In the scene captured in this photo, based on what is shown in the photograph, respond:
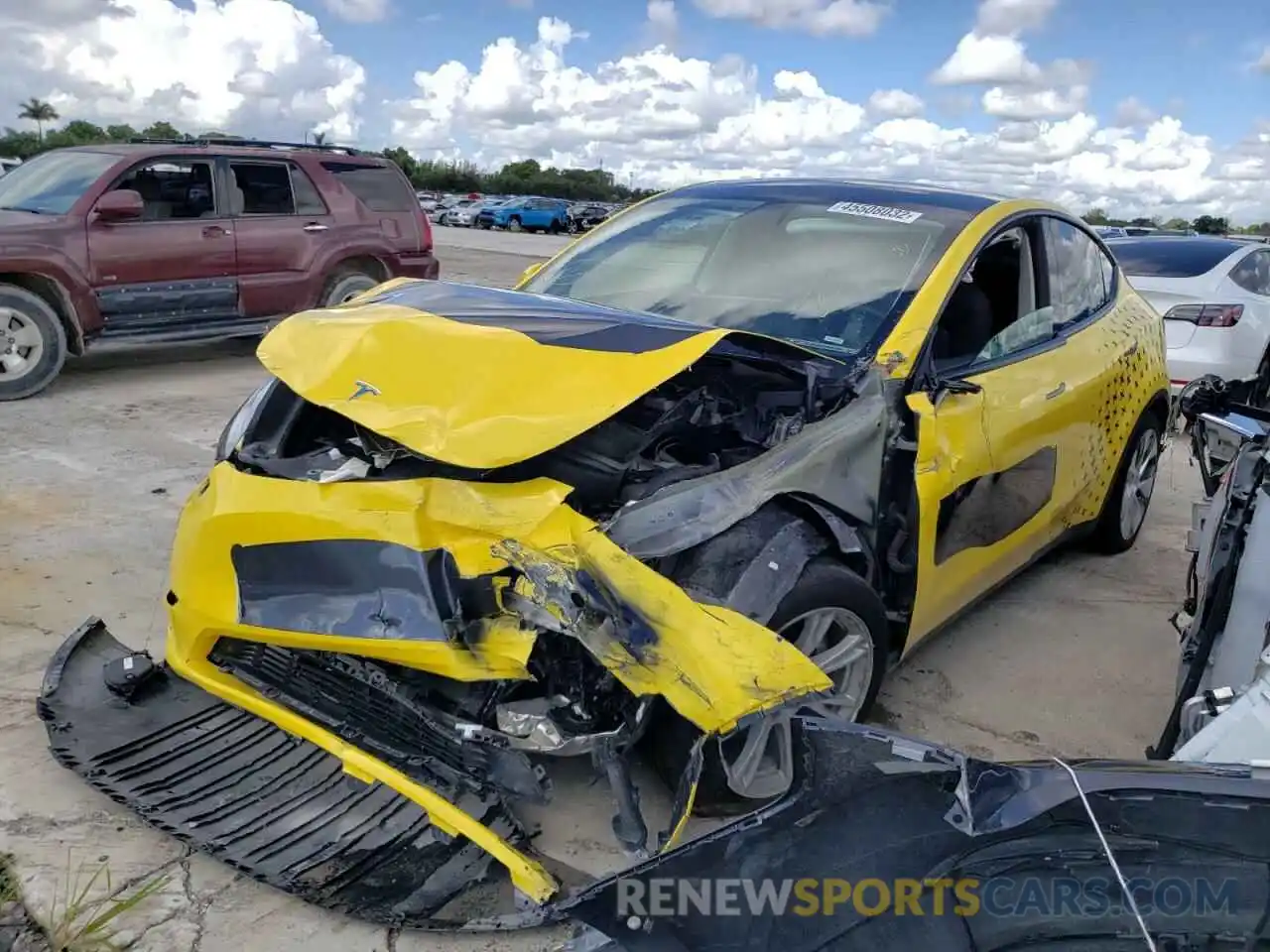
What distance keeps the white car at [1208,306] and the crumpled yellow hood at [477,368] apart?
621 centimetres

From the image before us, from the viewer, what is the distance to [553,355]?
9.14 ft

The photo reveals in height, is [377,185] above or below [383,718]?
above

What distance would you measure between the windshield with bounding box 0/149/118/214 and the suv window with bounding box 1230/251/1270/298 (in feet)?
29.0

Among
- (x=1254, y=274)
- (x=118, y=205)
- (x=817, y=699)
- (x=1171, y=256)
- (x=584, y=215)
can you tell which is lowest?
(x=817, y=699)

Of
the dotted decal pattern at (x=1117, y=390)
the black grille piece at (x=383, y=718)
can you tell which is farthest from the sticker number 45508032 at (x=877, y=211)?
the black grille piece at (x=383, y=718)

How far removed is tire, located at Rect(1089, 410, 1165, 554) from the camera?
4.75 metres

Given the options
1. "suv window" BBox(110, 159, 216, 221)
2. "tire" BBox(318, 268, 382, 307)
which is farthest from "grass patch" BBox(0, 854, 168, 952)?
"tire" BBox(318, 268, 382, 307)

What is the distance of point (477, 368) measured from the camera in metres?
2.72

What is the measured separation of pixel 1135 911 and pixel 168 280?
8210 mm

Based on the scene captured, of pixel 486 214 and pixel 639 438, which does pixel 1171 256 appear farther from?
pixel 486 214

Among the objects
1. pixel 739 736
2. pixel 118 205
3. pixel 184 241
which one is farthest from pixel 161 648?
pixel 184 241

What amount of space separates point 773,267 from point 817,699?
1.84 meters

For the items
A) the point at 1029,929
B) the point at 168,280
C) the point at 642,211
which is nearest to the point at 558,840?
the point at 1029,929

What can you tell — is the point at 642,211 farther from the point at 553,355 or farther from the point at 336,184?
the point at 336,184
